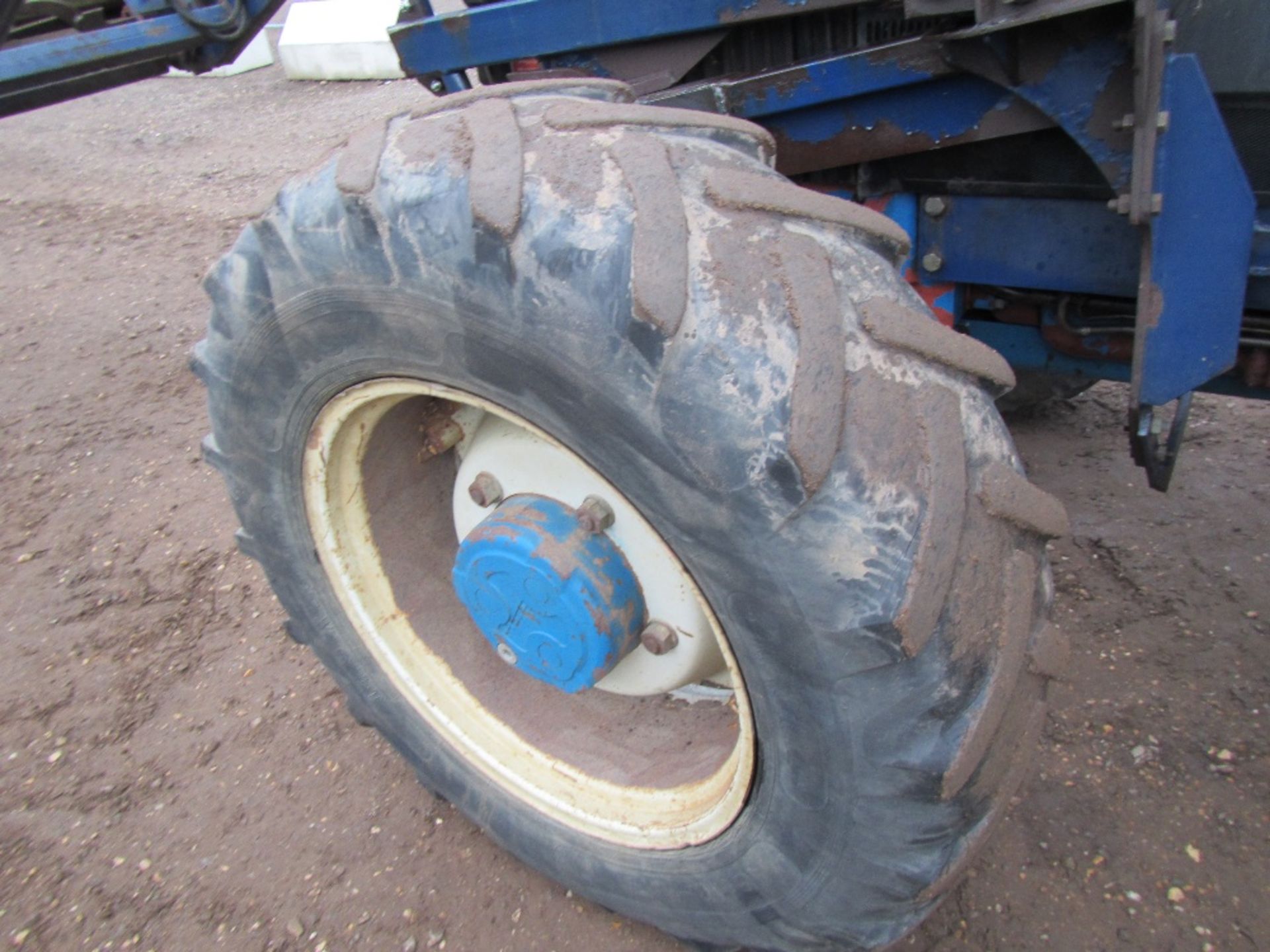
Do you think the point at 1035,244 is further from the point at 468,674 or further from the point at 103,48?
the point at 103,48

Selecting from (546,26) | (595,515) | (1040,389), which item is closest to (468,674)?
(595,515)

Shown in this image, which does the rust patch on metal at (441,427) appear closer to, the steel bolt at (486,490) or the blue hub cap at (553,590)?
the steel bolt at (486,490)

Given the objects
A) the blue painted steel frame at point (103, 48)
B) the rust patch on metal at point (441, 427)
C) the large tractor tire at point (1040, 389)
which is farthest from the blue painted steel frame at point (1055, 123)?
the blue painted steel frame at point (103, 48)

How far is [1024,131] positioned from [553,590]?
102cm

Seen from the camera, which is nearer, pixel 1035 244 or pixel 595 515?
pixel 595 515

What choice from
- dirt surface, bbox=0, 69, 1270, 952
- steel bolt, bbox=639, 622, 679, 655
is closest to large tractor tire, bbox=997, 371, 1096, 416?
dirt surface, bbox=0, 69, 1270, 952

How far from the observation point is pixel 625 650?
4.90 ft

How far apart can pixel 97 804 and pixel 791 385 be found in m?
1.85

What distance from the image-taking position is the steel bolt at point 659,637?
150 cm

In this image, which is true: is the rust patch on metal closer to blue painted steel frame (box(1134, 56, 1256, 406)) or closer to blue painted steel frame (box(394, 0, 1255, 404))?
blue painted steel frame (box(394, 0, 1255, 404))

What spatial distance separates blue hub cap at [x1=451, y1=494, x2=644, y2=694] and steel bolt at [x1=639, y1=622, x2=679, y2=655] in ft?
0.05

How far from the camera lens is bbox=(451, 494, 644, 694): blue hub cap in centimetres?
142

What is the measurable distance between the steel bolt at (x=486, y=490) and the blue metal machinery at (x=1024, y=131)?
2.37ft

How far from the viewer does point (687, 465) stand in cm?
106
